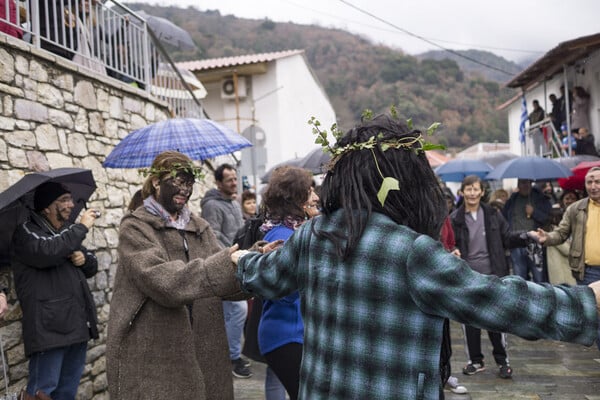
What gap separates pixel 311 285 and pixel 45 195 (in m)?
2.99

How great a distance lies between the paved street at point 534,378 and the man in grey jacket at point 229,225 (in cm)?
25

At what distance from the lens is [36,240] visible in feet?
13.3

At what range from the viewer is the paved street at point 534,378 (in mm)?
5633

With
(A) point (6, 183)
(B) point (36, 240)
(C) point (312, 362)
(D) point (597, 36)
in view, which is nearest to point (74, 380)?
(B) point (36, 240)

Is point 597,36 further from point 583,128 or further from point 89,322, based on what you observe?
point 89,322

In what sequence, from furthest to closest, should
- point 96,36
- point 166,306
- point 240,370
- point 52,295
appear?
point 96,36 < point 240,370 < point 52,295 < point 166,306

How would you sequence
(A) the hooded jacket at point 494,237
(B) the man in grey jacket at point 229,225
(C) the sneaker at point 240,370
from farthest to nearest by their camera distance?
(C) the sneaker at point 240,370 → (B) the man in grey jacket at point 229,225 → (A) the hooded jacket at point 494,237

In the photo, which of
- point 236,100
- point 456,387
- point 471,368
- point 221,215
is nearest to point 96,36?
point 221,215

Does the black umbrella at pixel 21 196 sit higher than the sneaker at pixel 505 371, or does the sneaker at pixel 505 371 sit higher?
the black umbrella at pixel 21 196

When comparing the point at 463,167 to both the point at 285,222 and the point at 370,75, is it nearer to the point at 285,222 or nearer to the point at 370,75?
the point at 285,222

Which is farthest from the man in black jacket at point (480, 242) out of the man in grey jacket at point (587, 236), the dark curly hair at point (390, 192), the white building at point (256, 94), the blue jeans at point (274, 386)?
the white building at point (256, 94)

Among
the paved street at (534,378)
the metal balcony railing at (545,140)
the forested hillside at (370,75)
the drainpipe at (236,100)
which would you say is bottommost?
the paved street at (534,378)

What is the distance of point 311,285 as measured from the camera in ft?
6.92

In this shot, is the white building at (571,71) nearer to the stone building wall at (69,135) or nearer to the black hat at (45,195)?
the stone building wall at (69,135)
